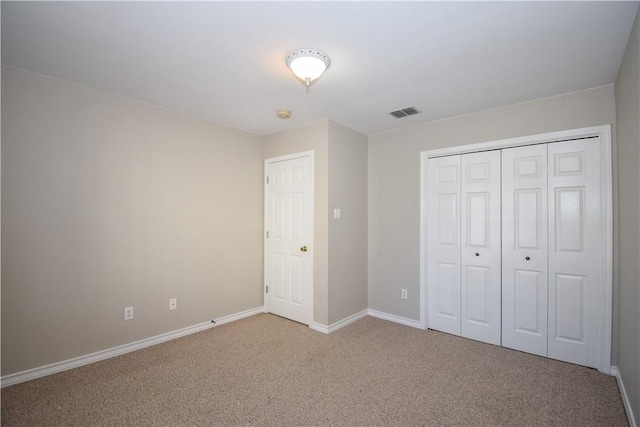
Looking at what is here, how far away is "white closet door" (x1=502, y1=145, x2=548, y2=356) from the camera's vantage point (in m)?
2.89

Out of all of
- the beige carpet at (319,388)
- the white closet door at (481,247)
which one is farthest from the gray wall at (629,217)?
the white closet door at (481,247)

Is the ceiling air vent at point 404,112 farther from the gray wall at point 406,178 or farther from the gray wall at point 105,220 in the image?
the gray wall at point 105,220

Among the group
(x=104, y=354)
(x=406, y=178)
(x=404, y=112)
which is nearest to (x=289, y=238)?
(x=406, y=178)

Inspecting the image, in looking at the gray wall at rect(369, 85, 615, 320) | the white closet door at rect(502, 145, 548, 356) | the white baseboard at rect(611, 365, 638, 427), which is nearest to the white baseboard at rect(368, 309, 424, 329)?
the gray wall at rect(369, 85, 615, 320)

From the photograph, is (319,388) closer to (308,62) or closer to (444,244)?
(444,244)

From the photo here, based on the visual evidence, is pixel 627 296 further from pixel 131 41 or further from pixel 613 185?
pixel 131 41

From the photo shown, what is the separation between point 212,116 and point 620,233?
3.93 m

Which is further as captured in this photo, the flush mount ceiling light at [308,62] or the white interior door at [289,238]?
the white interior door at [289,238]

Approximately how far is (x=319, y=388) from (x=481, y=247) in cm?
218

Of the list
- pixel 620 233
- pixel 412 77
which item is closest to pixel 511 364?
pixel 620 233

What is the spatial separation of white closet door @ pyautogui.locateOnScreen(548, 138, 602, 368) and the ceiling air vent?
1.30 metres

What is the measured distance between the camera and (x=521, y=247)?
2996 mm

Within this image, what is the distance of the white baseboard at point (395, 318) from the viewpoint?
3.64m

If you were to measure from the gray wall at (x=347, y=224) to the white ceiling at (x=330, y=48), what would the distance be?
78 centimetres
